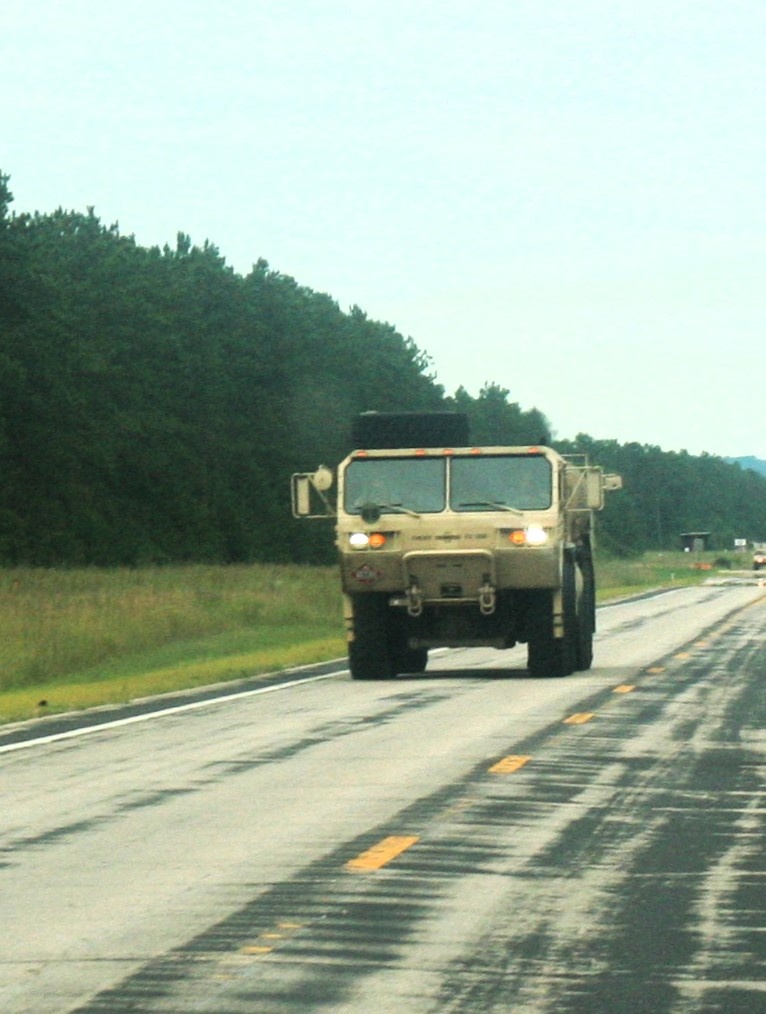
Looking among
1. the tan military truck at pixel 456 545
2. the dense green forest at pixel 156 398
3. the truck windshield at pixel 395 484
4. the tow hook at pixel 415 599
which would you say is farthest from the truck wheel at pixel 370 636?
the dense green forest at pixel 156 398

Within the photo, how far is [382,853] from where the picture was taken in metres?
10.5

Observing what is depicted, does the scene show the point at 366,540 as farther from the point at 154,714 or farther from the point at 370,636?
the point at 154,714

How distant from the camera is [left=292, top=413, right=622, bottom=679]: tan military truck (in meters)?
24.7

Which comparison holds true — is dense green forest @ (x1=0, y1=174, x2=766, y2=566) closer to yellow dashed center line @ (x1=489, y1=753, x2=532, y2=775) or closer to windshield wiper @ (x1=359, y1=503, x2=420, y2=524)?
windshield wiper @ (x1=359, y1=503, x2=420, y2=524)

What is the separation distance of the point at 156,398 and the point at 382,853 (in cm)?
9561

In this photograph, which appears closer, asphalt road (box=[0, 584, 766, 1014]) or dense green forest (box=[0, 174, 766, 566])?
asphalt road (box=[0, 584, 766, 1014])

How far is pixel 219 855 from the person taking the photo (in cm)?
1049

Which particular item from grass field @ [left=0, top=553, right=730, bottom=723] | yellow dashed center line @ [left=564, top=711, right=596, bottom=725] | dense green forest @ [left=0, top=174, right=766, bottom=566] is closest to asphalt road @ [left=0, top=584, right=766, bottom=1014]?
yellow dashed center line @ [left=564, top=711, right=596, bottom=725]

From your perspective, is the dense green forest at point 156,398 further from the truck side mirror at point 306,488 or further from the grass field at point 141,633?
the truck side mirror at point 306,488

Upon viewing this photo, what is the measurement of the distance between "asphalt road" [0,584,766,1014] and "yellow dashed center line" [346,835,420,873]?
1.5 inches

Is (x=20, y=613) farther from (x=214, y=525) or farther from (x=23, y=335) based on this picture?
(x=214, y=525)

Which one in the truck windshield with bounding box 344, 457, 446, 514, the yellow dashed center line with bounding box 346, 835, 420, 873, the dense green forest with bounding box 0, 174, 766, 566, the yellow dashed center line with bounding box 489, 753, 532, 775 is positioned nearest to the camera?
the yellow dashed center line with bounding box 346, 835, 420, 873

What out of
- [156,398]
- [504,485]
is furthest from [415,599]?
[156,398]

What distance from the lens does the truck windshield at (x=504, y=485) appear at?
24.9m
